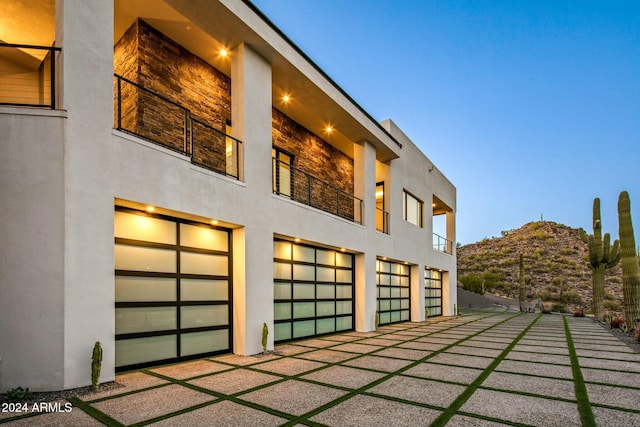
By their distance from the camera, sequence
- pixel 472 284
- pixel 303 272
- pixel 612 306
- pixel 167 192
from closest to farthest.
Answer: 1. pixel 167 192
2. pixel 303 272
3. pixel 612 306
4. pixel 472 284

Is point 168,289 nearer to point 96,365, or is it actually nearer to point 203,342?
point 203,342

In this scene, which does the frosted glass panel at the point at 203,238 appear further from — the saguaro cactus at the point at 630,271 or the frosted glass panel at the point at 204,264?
the saguaro cactus at the point at 630,271

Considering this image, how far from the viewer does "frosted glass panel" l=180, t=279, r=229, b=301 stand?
299 inches

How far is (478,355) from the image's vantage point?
8.67 m

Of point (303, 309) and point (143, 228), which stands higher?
point (143, 228)

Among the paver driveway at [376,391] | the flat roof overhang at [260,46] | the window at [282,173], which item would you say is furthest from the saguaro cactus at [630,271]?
the window at [282,173]

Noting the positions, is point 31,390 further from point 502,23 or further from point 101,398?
point 502,23

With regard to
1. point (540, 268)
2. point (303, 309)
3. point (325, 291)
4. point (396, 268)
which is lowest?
point (540, 268)

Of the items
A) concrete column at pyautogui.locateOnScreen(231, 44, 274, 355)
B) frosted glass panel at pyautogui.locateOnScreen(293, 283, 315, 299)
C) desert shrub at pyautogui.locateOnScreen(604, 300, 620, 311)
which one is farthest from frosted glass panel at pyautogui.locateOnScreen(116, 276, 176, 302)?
desert shrub at pyautogui.locateOnScreen(604, 300, 620, 311)

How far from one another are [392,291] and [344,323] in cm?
412

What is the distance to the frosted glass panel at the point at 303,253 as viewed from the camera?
10797 mm

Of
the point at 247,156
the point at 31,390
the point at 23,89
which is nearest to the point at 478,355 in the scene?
the point at 247,156

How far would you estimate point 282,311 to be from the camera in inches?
396

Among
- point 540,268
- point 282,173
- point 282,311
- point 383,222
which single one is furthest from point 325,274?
point 540,268
